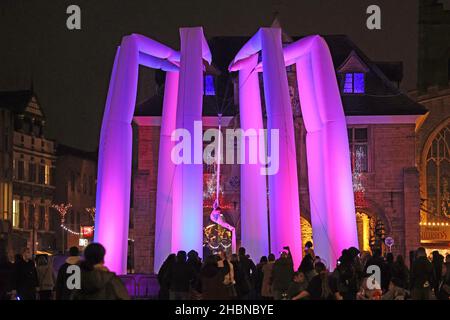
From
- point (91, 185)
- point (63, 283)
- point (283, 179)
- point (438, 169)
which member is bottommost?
point (63, 283)

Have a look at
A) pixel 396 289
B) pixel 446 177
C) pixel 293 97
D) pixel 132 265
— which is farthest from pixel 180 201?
pixel 446 177

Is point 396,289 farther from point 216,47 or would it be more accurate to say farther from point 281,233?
point 216,47

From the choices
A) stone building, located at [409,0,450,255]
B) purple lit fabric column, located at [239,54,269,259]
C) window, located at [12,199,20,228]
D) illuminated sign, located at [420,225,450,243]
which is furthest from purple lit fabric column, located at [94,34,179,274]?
window, located at [12,199,20,228]

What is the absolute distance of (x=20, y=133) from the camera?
72625 mm

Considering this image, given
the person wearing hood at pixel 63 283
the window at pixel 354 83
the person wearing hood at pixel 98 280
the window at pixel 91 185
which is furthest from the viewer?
the window at pixel 91 185

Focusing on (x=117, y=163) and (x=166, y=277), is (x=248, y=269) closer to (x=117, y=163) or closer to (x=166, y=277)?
(x=166, y=277)

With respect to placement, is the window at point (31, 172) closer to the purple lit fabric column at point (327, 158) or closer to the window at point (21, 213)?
the window at point (21, 213)

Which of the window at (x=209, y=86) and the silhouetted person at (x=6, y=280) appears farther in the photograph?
the window at (x=209, y=86)

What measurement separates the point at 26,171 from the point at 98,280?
60.9 meters

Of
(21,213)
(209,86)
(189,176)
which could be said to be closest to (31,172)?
(21,213)

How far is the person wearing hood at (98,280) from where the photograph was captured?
1323 centimetres

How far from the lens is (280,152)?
29.0 m

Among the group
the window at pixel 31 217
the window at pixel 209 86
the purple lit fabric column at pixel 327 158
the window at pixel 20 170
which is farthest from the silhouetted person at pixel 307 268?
the window at pixel 31 217

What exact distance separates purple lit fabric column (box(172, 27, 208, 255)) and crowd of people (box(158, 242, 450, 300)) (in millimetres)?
2947
